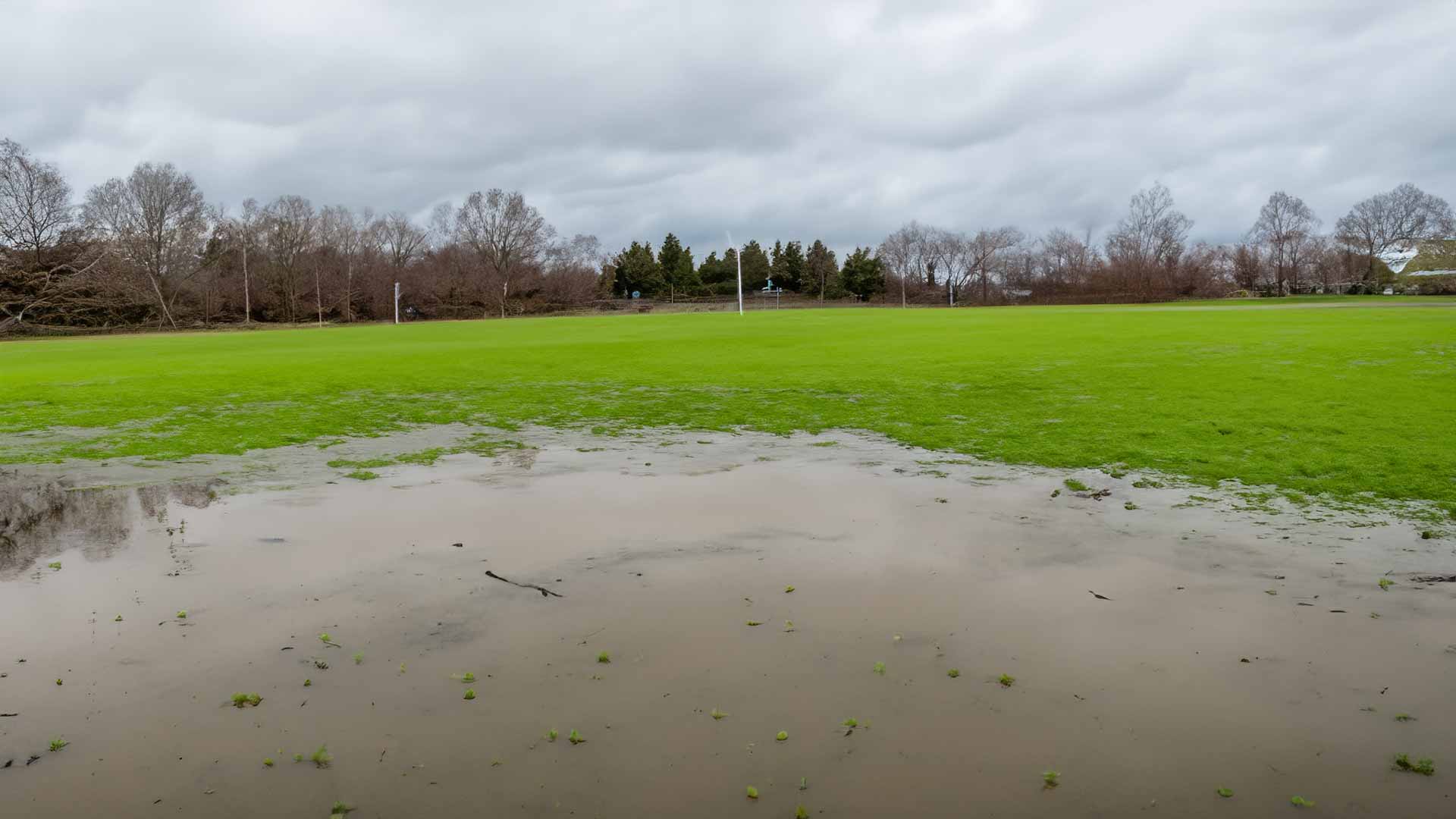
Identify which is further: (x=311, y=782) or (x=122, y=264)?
(x=122, y=264)

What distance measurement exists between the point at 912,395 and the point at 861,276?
11782cm

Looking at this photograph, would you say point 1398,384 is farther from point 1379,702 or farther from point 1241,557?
point 1379,702

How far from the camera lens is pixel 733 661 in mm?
4984

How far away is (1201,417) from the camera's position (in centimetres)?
1298

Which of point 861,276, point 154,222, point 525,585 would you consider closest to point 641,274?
point 861,276

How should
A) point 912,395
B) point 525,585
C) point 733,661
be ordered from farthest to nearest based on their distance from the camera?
point 912,395 < point 525,585 < point 733,661

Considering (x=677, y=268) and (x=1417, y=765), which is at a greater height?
(x=677, y=268)

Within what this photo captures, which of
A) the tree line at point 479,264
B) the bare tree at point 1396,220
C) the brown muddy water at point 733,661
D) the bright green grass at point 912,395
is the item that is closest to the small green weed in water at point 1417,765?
the brown muddy water at point 733,661

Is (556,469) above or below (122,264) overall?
below

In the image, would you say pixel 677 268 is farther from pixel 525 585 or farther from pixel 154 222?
pixel 525 585

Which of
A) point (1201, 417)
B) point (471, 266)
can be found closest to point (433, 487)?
point (1201, 417)

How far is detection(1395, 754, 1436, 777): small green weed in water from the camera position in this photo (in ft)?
12.5

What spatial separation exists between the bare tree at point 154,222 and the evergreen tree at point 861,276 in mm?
82955

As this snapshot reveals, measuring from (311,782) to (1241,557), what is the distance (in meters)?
6.38
